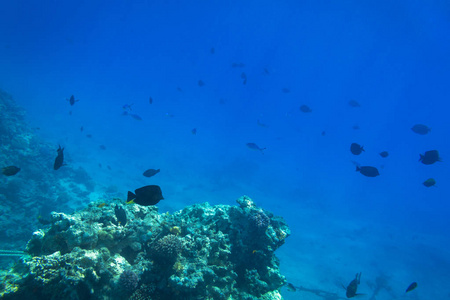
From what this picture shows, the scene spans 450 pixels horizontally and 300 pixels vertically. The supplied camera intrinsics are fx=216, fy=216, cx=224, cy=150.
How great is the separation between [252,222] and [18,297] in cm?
513

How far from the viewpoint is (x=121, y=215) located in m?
5.38

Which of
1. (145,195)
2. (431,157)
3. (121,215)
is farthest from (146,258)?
(431,157)

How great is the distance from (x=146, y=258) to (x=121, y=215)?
1.27m

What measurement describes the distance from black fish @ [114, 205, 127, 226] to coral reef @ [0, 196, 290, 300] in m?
0.11

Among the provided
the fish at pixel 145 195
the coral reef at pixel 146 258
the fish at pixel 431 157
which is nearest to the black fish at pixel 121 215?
the coral reef at pixel 146 258

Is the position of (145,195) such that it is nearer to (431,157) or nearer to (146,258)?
(146,258)

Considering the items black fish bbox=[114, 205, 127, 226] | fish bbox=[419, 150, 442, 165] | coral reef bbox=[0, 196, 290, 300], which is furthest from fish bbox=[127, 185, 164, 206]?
fish bbox=[419, 150, 442, 165]

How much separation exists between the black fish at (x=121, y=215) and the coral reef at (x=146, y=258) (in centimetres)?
11

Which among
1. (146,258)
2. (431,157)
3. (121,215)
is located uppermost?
(431,157)

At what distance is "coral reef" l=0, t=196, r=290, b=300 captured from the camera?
3707 millimetres

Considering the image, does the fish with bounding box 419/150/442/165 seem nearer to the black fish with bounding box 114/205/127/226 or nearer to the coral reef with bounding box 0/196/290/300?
the coral reef with bounding box 0/196/290/300

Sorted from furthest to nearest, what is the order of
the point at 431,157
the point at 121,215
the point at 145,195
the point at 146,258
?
the point at 431,157, the point at 121,215, the point at 146,258, the point at 145,195

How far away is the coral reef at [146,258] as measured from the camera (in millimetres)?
3707

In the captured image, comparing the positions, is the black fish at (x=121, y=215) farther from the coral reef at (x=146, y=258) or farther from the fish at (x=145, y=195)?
the fish at (x=145, y=195)
